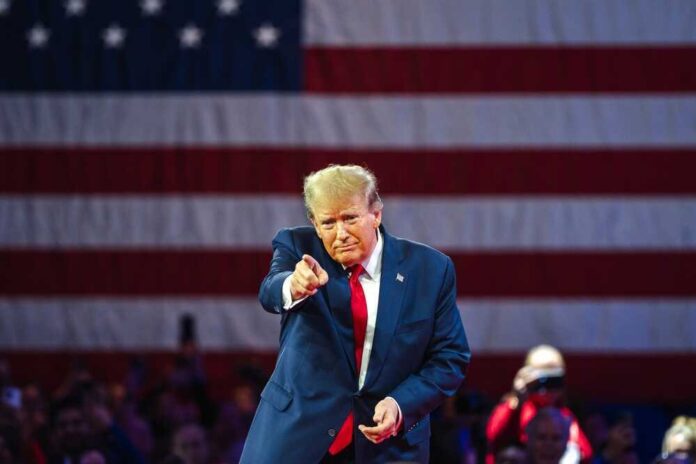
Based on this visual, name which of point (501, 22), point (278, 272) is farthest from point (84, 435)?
point (501, 22)

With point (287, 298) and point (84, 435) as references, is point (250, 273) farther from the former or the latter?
point (287, 298)

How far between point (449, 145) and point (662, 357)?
1.79 m

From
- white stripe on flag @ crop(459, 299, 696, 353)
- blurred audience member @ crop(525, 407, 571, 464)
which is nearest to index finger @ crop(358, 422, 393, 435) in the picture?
blurred audience member @ crop(525, 407, 571, 464)

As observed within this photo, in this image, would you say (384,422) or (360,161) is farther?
(360,161)

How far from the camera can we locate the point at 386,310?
2.83 metres

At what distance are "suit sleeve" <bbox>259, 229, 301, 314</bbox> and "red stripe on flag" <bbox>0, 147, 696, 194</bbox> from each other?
5025 millimetres

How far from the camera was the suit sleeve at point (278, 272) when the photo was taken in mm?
2768

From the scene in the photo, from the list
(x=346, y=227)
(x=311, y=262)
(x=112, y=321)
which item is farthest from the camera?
(x=112, y=321)

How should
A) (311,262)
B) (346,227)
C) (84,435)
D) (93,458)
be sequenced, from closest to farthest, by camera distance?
(311,262), (346,227), (93,458), (84,435)

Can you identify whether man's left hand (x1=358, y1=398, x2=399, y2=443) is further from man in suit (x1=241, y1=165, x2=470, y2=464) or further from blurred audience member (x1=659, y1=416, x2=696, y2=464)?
blurred audience member (x1=659, y1=416, x2=696, y2=464)

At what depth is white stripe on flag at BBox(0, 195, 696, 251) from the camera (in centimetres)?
791

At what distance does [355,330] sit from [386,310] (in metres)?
0.08

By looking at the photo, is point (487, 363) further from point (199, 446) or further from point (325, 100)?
point (199, 446)

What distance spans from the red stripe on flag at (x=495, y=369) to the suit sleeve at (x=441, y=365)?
4922 mm
